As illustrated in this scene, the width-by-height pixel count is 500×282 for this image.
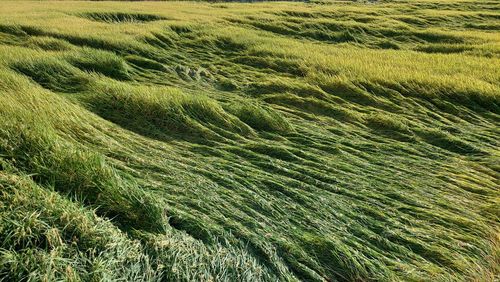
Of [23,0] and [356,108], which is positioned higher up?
[356,108]

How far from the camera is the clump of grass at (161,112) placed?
4.43 m

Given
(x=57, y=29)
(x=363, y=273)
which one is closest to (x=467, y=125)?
(x=363, y=273)

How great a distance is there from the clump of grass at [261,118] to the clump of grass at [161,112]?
201 millimetres

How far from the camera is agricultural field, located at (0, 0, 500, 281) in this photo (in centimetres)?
246

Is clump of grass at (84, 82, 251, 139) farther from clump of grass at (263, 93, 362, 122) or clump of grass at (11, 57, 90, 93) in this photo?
clump of grass at (263, 93, 362, 122)

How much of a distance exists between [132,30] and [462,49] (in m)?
8.46

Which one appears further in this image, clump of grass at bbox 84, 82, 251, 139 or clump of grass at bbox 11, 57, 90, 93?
clump of grass at bbox 11, 57, 90, 93

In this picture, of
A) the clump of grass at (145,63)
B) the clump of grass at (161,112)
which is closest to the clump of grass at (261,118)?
the clump of grass at (161,112)

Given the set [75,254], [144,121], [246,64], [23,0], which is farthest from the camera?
[23,0]

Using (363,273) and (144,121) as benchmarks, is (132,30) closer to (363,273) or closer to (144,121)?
(144,121)

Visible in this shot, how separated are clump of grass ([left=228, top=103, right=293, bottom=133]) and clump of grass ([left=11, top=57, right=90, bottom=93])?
2.10 metres

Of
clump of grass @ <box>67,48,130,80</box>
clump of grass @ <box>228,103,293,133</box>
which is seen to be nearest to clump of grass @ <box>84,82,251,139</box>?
clump of grass @ <box>228,103,293,133</box>

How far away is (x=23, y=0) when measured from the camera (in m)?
19.3

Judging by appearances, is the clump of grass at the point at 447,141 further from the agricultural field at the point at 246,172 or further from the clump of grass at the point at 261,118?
the clump of grass at the point at 261,118
